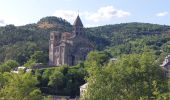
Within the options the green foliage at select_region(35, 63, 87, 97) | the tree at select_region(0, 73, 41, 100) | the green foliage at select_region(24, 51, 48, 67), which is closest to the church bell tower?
the green foliage at select_region(24, 51, 48, 67)

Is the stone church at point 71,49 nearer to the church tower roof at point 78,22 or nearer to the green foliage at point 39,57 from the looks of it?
the church tower roof at point 78,22

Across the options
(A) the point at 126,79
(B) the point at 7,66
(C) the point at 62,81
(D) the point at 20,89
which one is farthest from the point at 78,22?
(A) the point at 126,79

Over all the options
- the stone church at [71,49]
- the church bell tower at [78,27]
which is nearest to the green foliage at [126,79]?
the stone church at [71,49]

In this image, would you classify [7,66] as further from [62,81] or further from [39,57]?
[62,81]

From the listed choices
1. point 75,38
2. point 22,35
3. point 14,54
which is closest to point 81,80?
point 75,38

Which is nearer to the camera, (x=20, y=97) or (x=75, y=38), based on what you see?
(x=20, y=97)

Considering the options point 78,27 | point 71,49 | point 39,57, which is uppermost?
point 78,27

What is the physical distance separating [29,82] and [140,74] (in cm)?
1355

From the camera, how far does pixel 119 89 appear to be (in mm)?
47344

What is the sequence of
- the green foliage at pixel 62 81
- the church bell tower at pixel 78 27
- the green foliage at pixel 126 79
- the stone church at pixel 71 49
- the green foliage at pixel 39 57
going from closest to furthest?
the green foliage at pixel 126 79, the green foliage at pixel 62 81, the stone church at pixel 71 49, the church bell tower at pixel 78 27, the green foliage at pixel 39 57

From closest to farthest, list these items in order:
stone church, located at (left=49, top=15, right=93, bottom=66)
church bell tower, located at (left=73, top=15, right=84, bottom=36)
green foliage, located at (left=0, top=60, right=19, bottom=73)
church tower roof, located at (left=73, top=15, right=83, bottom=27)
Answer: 1. green foliage, located at (left=0, top=60, right=19, bottom=73)
2. stone church, located at (left=49, top=15, right=93, bottom=66)
3. church bell tower, located at (left=73, top=15, right=84, bottom=36)
4. church tower roof, located at (left=73, top=15, right=83, bottom=27)

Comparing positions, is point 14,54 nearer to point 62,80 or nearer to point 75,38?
point 75,38

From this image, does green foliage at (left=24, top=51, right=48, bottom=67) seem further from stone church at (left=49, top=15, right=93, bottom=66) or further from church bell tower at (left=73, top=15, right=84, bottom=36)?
church bell tower at (left=73, top=15, right=84, bottom=36)

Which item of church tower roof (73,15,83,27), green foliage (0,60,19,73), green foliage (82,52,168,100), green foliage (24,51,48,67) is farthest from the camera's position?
green foliage (24,51,48,67)
